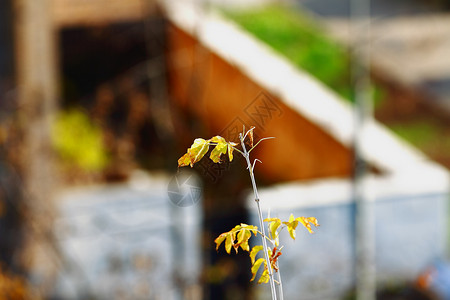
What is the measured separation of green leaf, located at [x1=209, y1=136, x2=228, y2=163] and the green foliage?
523 centimetres

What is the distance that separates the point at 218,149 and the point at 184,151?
2921 mm

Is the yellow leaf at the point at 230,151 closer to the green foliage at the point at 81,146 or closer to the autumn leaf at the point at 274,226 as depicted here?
the autumn leaf at the point at 274,226

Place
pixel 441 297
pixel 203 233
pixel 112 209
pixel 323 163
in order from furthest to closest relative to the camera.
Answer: pixel 323 163 → pixel 112 209 → pixel 203 233 → pixel 441 297

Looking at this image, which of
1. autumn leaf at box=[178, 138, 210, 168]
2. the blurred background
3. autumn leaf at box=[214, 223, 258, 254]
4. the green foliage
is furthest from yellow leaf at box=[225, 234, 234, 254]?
the green foliage

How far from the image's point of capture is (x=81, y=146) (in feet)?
19.7

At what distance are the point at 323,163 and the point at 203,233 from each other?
5.74 ft

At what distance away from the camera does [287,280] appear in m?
4.29

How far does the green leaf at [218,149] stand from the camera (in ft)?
2.43

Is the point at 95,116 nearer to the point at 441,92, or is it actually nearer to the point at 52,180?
the point at 52,180

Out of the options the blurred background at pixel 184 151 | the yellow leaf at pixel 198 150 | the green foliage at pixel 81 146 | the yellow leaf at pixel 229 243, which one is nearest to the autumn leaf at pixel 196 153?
the yellow leaf at pixel 198 150

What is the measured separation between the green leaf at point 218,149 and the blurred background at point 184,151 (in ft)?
6.34

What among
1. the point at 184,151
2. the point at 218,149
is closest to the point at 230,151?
the point at 218,149

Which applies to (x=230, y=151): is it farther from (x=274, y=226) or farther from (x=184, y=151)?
(x=184, y=151)

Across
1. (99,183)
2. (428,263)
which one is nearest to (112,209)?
(99,183)
